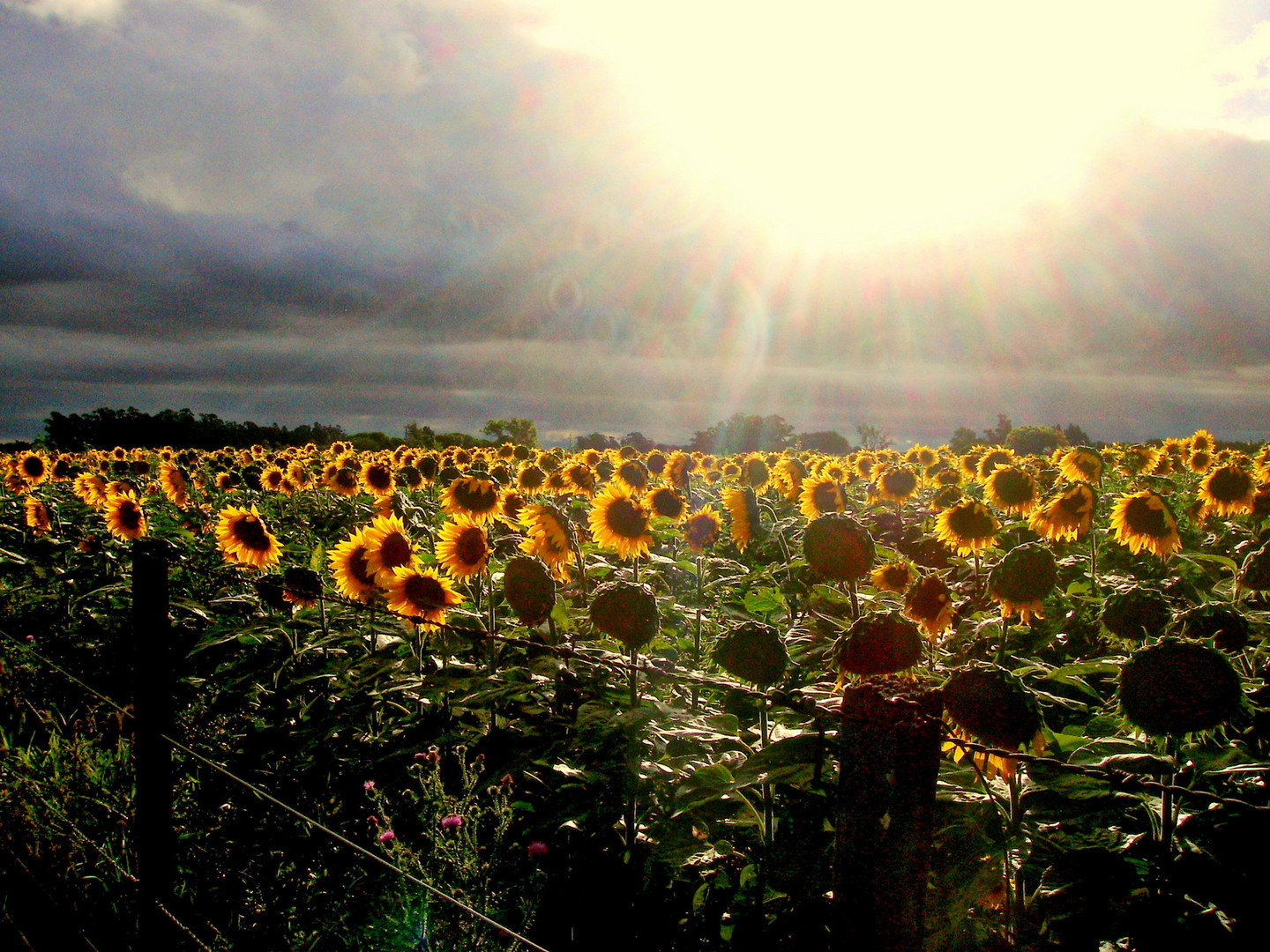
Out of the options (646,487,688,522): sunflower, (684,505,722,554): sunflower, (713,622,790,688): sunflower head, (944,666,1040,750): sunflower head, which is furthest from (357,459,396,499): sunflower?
(944,666,1040,750): sunflower head

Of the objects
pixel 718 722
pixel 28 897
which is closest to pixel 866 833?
pixel 718 722

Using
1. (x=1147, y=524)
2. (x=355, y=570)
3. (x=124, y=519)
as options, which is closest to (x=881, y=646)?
(x=355, y=570)

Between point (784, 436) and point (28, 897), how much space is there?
20.9 meters

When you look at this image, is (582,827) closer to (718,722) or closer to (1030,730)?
(718,722)

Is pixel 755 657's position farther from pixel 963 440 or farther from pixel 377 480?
pixel 963 440

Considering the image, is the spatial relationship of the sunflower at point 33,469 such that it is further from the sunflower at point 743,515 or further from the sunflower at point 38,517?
the sunflower at point 743,515

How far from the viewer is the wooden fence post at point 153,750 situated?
2.74 metres

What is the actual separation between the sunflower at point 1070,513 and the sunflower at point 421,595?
3.25 metres

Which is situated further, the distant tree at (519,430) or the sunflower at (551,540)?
the distant tree at (519,430)

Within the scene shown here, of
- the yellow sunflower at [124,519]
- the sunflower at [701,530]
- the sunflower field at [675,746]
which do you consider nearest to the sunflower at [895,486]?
the sunflower field at [675,746]

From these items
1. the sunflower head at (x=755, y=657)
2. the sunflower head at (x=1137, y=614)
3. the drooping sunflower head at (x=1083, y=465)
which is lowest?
the sunflower head at (x=755, y=657)

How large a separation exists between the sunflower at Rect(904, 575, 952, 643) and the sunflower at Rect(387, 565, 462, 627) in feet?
5.99

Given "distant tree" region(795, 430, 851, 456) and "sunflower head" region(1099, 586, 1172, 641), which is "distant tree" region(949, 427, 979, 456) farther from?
"sunflower head" region(1099, 586, 1172, 641)

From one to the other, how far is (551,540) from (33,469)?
1093 cm
